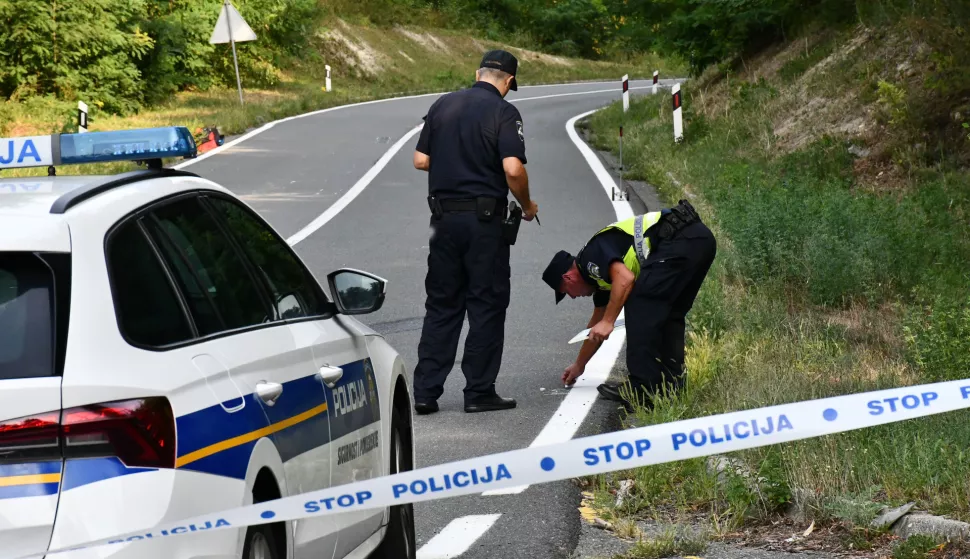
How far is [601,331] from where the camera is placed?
7633 mm

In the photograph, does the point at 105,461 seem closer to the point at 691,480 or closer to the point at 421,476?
the point at 421,476

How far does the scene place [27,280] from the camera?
3.20m

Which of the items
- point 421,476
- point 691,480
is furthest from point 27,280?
point 691,480

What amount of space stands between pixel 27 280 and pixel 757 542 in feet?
10.3

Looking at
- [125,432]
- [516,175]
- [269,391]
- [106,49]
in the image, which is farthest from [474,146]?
[106,49]

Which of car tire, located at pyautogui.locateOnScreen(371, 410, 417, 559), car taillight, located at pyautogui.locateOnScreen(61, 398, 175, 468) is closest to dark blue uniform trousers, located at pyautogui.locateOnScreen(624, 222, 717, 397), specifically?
car tire, located at pyautogui.locateOnScreen(371, 410, 417, 559)

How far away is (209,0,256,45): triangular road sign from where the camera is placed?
29.2 metres

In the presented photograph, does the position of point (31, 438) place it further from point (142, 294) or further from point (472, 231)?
point (472, 231)

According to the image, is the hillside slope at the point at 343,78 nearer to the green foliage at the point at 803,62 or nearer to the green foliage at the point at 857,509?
the green foliage at the point at 803,62

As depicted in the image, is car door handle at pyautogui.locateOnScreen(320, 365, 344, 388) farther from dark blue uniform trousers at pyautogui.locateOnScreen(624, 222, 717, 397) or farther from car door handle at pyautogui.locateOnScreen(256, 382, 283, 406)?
dark blue uniform trousers at pyautogui.locateOnScreen(624, 222, 717, 397)

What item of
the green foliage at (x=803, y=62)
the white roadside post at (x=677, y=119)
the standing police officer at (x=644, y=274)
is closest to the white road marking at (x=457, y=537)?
the standing police officer at (x=644, y=274)

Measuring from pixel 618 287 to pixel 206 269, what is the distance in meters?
3.93

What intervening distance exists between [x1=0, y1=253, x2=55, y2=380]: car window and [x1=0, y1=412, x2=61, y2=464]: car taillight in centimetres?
12

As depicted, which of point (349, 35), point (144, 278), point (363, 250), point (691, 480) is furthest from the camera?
point (349, 35)
